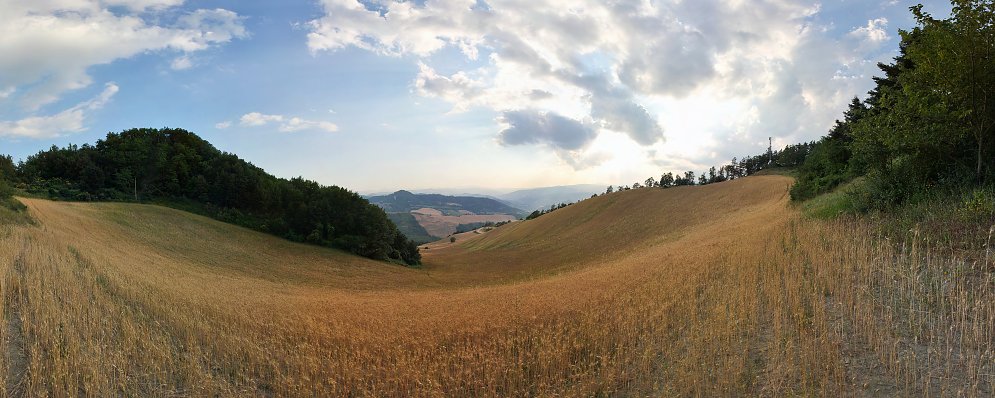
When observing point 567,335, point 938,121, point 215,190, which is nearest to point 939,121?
point 938,121

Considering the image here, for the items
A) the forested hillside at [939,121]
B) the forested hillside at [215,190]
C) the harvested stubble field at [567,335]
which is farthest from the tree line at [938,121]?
the forested hillside at [215,190]

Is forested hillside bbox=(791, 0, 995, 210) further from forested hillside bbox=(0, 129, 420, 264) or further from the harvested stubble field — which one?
forested hillside bbox=(0, 129, 420, 264)

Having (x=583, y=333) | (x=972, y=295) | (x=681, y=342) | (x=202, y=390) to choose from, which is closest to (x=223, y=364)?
(x=202, y=390)

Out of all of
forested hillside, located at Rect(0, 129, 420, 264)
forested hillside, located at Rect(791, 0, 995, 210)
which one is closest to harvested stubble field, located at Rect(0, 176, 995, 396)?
forested hillside, located at Rect(791, 0, 995, 210)

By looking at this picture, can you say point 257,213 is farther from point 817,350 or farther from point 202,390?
point 817,350

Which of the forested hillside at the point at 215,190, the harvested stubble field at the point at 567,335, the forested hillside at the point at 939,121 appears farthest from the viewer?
the forested hillside at the point at 215,190

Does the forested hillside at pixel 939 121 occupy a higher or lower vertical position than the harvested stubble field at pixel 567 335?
higher

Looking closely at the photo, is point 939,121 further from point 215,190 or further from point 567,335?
point 215,190

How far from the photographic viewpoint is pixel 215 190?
5281 centimetres

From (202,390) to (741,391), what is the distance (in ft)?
25.5

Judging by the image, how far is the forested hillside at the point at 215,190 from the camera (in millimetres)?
44812

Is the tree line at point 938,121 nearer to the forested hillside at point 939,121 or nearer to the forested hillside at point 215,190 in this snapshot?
the forested hillside at point 939,121

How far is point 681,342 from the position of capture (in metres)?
7.72

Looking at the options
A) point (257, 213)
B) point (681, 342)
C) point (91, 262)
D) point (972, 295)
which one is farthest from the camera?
point (257, 213)
